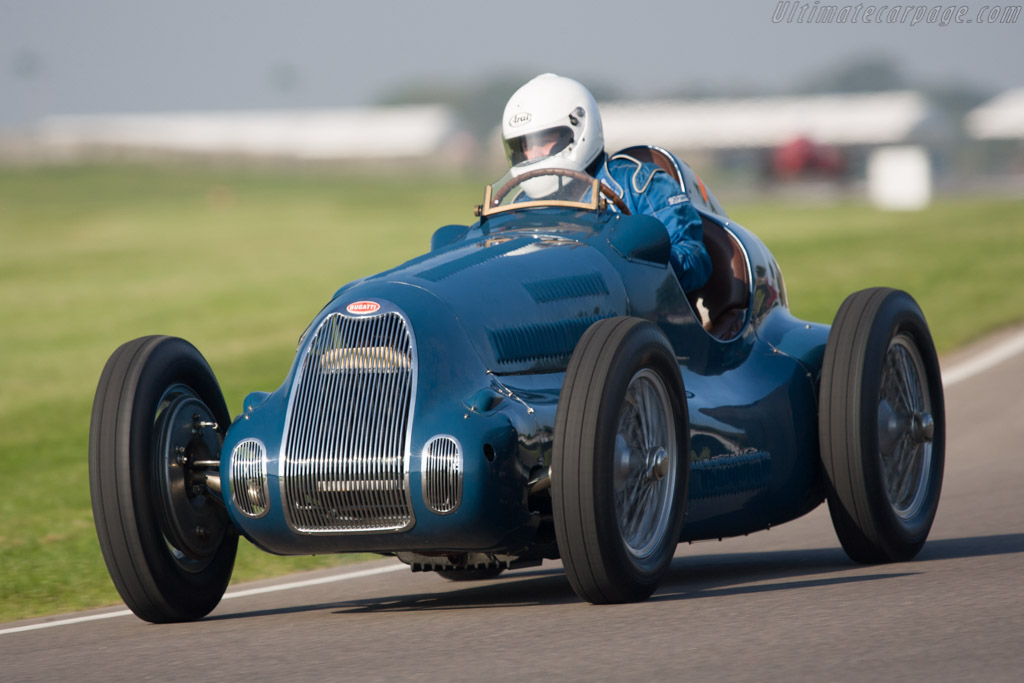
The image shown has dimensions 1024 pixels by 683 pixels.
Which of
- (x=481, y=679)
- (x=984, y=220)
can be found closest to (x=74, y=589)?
(x=481, y=679)

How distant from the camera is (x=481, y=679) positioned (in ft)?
14.1

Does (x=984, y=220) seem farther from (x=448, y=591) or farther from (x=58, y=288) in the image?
(x=448, y=591)

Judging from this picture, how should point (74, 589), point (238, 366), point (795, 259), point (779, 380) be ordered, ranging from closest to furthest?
point (779, 380)
point (74, 589)
point (238, 366)
point (795, 259)

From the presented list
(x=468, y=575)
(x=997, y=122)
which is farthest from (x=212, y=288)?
(x=997, y=122)

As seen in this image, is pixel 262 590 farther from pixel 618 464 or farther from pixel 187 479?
pixel 618 464

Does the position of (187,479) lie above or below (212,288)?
below

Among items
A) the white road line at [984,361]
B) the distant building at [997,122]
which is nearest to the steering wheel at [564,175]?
the white road line at [984,361]

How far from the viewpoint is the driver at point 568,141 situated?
7062mm

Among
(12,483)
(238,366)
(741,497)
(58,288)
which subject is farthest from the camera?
(58,288)

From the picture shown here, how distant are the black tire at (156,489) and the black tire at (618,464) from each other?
4.76 feet

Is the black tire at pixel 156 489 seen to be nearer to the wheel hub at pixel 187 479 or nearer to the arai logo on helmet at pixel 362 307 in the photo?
the wheel hub at pixel 187 479

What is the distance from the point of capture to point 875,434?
21.3 feet

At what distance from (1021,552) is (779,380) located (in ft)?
3.93

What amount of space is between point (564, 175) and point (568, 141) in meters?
0.38
